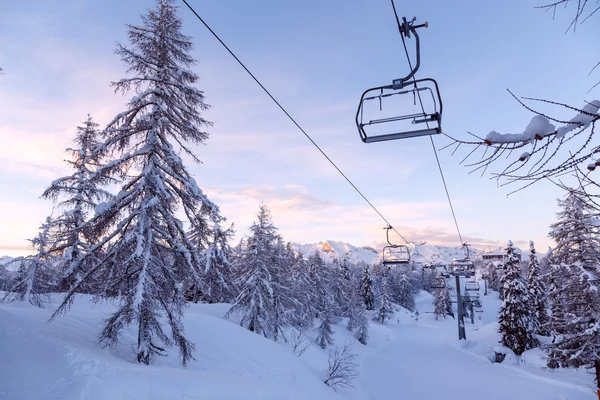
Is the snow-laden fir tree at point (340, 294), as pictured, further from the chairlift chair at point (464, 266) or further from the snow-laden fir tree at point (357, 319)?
the chairlift chair at point (464, 266)

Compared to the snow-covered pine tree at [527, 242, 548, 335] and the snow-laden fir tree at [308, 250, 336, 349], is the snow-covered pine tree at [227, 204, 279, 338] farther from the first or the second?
the snow-covered pine tree at [527, 242, 548, 335]

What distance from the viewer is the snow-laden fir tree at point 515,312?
3053 cm

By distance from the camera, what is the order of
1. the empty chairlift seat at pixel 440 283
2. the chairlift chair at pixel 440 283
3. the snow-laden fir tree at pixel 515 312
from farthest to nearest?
1. the empty chairlift seat at pixel 440 283
2. the chairlift chair at pixel 440 283
3. the snow-laden fir tree at pixel 515 312

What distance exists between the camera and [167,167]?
11672 millimetres

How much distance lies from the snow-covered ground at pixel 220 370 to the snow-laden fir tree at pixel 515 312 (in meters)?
1.34

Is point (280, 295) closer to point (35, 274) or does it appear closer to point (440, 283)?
point (35, 274)

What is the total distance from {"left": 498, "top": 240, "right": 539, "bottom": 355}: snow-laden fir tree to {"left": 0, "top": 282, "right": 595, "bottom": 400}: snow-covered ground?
1.34 m

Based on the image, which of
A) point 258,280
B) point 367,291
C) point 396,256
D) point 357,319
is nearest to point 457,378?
point 396,256

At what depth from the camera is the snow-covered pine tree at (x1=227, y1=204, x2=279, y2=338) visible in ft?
87.9

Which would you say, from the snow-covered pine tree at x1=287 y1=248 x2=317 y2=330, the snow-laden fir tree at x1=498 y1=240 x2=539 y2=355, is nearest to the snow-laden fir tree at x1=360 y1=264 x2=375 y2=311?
the snow-covered pine tree at x1=287 y1=248 x2=317 y2=330

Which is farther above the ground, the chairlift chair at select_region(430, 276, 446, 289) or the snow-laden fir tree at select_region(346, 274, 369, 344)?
the chairlift chair at select_region(430, 276, 446, 289)

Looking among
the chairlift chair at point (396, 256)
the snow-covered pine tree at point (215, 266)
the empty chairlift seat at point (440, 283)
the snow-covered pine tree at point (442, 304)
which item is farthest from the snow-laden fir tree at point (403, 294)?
the snow-covered pine tree at point (215, 266)

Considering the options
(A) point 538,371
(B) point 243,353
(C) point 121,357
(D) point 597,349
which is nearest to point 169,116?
(C) point 121,357

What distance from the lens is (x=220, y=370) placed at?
43.9ft
